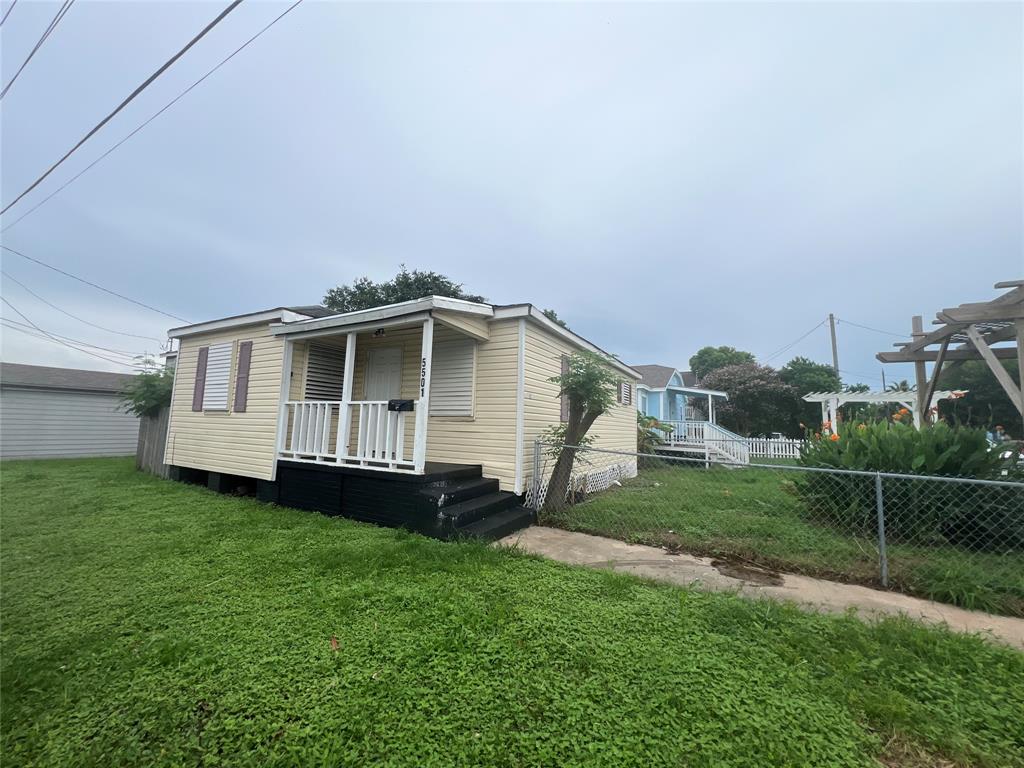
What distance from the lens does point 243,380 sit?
690cm

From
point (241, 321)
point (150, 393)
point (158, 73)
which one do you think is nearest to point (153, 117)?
point (158, 73)

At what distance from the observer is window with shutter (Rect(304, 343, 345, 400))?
6703mm

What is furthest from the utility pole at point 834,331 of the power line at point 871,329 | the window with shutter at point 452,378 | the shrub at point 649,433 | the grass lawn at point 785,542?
the window with shutter at point 452,378

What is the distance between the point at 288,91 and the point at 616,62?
5.55 meters

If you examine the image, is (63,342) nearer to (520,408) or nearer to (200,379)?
(200,379)

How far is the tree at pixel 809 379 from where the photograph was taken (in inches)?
817

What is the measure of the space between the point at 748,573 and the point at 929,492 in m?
2.71

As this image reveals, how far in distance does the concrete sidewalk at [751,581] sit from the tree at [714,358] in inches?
1120

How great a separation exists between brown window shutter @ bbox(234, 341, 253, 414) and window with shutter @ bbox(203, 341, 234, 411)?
0.36m

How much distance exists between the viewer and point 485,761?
1.54 meters

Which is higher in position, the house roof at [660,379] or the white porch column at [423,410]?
the house roof at [660,379]

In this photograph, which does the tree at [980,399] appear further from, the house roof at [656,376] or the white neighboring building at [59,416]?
the white neighboring building at [59,416]

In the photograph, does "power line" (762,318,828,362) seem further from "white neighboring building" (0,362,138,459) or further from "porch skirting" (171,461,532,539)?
"white neighboring building" (0,362,138,459)

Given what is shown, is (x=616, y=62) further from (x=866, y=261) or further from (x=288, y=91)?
(x=866, y=261)
